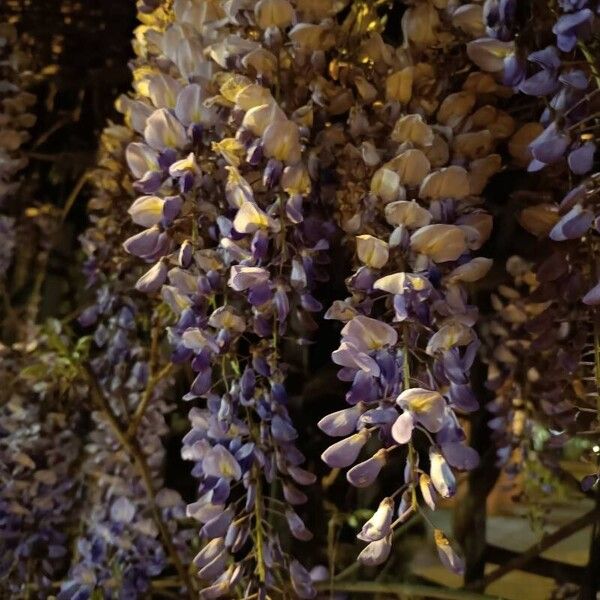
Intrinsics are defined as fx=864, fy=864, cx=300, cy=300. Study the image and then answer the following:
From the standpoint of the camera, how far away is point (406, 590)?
953 mm

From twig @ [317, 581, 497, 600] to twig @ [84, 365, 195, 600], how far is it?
0.54 ft

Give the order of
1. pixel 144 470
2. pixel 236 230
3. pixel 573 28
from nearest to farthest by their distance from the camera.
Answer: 1. pixel 573 28
2. pixel 236 230
3. pixel 144 470

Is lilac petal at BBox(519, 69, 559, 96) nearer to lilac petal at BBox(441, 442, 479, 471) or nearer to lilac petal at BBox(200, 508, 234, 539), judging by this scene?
lilac petal at BBox(441, 442, 479, 471)

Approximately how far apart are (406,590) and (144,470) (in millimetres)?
346

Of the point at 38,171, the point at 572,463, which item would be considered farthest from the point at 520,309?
the point at 38,171

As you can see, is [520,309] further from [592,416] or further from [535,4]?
[535,4]

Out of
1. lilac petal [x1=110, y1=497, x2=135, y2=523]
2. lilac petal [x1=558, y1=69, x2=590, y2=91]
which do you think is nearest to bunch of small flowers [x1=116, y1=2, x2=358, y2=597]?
lilac petal [x1=558, y1=69, x2=590, y2=91]

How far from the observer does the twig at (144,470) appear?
3.34 feet

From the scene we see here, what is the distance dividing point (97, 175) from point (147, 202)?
0.50 meters

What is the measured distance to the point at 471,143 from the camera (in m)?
0.72

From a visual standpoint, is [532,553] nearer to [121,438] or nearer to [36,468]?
[121,438]

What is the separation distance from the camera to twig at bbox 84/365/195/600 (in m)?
1.02

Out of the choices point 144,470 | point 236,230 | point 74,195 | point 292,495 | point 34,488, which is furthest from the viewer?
point 74,195

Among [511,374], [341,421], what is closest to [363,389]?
[341,421]
